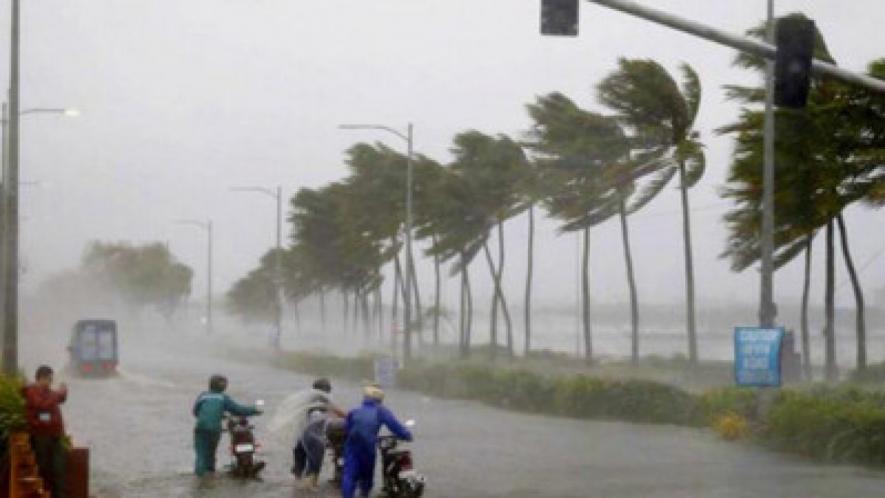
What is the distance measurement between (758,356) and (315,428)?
966 cm

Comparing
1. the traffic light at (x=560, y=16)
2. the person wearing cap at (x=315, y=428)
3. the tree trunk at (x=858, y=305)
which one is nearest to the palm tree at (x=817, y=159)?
the tree trunk at (x=858, y=305)

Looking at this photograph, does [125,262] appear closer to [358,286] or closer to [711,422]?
[358,286]

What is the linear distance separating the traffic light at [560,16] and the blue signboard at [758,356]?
13.1 meters

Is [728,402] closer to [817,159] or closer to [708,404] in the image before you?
[708,404]

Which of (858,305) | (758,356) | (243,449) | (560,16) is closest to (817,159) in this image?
(858,305)

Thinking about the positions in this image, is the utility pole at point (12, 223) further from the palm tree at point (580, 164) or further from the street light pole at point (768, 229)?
the palm tree at point (580, 164)

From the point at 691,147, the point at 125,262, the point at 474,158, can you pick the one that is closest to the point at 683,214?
the point at 691,147

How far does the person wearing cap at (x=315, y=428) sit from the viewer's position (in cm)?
1875

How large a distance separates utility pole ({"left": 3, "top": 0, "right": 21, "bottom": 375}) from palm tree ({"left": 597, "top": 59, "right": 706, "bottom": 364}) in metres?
23.2

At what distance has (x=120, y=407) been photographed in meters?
39.0

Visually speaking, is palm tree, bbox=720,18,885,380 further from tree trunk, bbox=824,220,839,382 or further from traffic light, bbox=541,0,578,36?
traffic light, bbox=541,0,578,36

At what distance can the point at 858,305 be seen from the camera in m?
38.1

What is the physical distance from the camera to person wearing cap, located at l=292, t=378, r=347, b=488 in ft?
61.5

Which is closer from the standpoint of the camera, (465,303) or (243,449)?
(243,449)
